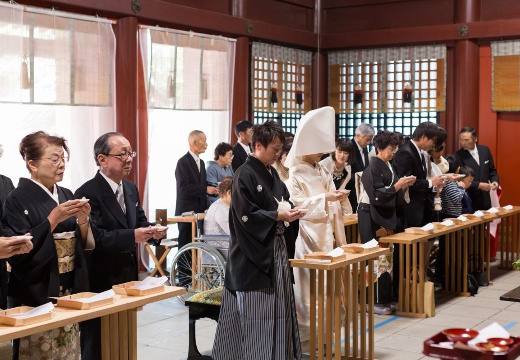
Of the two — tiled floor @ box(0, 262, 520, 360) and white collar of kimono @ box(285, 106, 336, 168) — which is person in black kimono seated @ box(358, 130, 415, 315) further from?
white collar of kimono @ box(285, 106, 336, 168)

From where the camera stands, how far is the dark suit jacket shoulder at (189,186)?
8.59 meters

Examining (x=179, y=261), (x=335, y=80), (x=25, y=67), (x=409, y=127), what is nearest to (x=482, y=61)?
(x=409, y=127)

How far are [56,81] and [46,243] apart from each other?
416 cm

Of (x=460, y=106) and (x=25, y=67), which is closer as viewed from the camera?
(x=25, y=67)

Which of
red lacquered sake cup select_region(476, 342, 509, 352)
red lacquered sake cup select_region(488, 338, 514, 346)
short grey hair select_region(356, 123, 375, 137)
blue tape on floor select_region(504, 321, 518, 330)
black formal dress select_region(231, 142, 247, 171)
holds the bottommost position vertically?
blue tape on floor select_region(504, 321, 518, 330)

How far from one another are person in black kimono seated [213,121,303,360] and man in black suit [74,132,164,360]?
1.96 ft

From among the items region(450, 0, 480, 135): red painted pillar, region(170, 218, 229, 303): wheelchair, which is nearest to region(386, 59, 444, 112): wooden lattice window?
region(450, 0, 480, 135): red painted pillar

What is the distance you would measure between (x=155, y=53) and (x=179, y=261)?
8.35 ft

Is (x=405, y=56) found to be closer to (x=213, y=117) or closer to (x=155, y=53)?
(x=213, y=117)

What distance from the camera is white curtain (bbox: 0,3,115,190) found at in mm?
7395

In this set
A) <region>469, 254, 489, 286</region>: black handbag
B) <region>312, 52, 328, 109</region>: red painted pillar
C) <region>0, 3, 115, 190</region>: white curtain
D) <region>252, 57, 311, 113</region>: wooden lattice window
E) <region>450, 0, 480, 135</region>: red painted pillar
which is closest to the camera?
<region>0, 3, 115, 190</region>: white curtain

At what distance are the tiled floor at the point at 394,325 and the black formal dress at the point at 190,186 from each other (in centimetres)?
123

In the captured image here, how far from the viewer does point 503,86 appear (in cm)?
1059

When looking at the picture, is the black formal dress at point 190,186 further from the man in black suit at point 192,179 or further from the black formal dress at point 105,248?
the black formal dress at point 105,248
